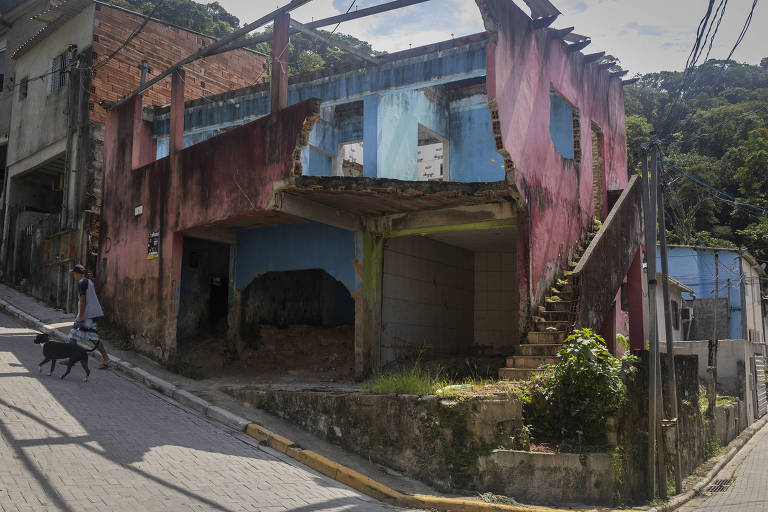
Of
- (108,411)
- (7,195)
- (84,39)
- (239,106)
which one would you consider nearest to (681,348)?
(239,106)

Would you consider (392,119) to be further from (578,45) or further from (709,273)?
(709,273)

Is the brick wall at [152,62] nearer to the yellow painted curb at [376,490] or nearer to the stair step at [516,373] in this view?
the yellow painted curb at [376,490]

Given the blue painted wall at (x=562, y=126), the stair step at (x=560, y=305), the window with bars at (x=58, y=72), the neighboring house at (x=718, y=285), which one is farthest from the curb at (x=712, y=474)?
the window with bars at (x=58, y=72)

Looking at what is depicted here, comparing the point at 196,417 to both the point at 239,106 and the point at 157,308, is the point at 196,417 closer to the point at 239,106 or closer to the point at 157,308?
the point at 157,308

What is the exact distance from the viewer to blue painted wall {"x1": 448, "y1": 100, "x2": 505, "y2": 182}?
1543cm

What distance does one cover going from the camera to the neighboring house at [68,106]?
1625 centimetres

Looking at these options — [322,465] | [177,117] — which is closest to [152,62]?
[177,117]

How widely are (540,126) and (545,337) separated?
4.12 meters

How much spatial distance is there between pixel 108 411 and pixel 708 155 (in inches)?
1372

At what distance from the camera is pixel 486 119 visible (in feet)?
51.2

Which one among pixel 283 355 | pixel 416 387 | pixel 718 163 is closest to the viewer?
pixel 416 387

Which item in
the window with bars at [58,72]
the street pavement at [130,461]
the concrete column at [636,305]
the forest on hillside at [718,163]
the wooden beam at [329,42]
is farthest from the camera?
the forest on hillside at [718,163]

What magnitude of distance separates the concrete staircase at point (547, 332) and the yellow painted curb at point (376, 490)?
228cm

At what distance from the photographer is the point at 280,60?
1109 centimetres
